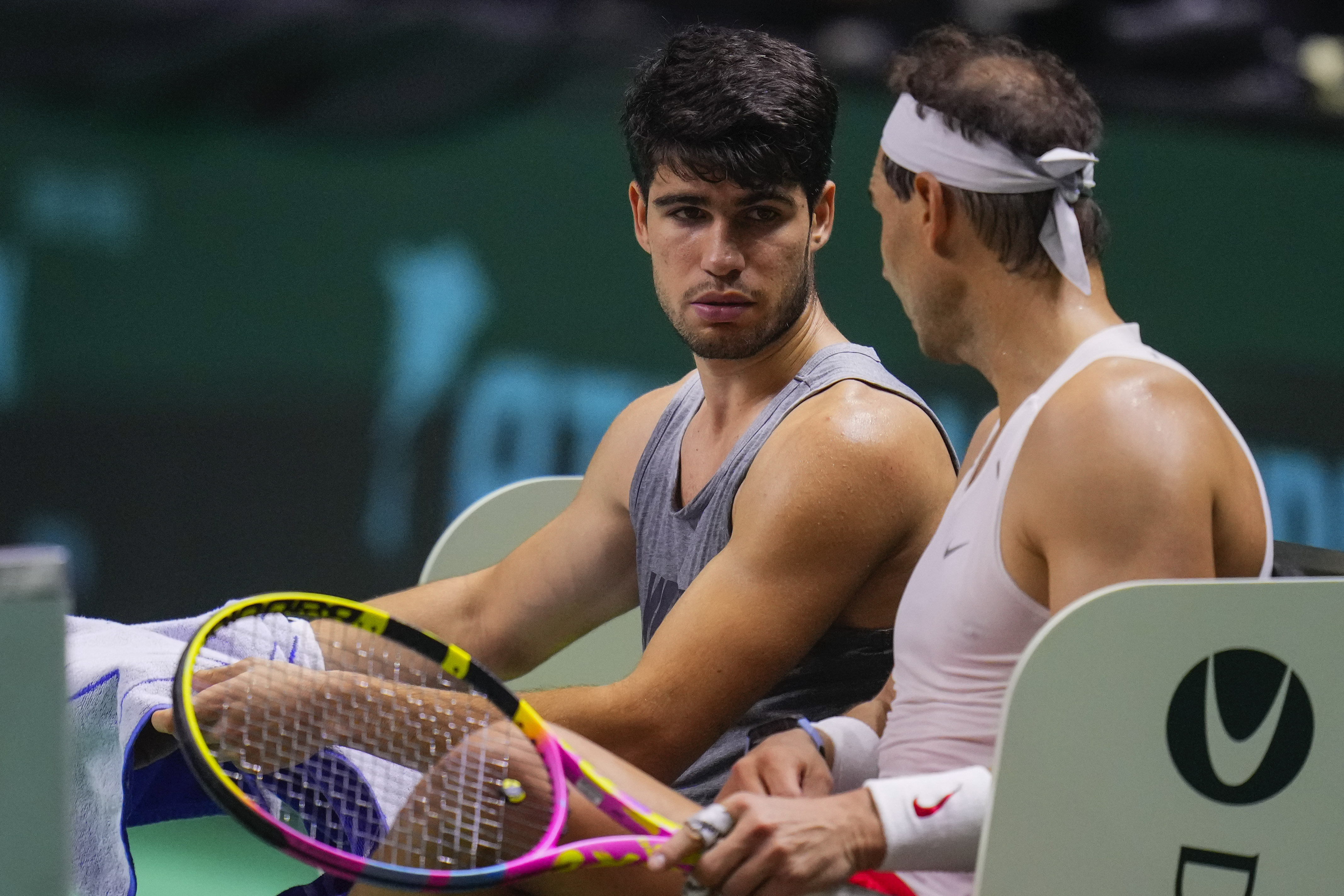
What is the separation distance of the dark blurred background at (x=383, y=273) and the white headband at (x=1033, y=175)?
1.31 meters

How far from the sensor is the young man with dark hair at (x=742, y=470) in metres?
1.33

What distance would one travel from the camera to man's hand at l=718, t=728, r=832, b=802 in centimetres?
116

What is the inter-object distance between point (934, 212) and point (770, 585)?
1.16ft

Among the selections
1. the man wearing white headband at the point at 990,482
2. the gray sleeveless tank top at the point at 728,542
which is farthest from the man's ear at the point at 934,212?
the gray sleeveless tank top at the point at 728,542

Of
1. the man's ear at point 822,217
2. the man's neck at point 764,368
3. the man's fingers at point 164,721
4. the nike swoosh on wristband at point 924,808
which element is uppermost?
the man's ear at point 822,217

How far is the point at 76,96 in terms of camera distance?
7.65ft

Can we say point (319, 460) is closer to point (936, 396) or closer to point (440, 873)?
point (936, 396)

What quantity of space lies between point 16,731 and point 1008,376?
783mm

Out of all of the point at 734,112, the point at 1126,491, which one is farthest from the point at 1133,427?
the point at 734,112

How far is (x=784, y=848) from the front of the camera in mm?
1014

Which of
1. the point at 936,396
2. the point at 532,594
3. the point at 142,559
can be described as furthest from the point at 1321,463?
the point at 142,559

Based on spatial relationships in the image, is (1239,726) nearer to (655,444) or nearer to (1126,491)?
(1126,491)

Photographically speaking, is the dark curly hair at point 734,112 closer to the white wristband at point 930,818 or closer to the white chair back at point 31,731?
the white wristband at point 930,818

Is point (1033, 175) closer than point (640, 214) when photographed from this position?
Yes
